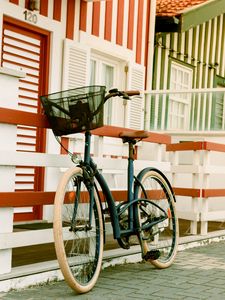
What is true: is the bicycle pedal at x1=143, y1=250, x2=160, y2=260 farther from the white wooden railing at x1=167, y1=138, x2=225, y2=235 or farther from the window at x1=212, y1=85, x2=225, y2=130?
the window at x1=212, y1=85, x2=225, y2=130

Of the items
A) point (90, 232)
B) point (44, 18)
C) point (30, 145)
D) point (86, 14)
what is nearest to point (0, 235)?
point (90, 232)

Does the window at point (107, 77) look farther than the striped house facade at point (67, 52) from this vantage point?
Yes

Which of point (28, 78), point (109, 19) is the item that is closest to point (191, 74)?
point (109, 19)

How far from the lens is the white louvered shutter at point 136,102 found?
9.37 m

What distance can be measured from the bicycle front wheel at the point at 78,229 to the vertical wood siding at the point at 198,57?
6129 mm

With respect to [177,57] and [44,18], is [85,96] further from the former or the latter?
[177,57]

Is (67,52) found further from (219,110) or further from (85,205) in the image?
(85,205)

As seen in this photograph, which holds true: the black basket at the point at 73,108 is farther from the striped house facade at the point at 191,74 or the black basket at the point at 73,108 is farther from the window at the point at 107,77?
the striped house facade at the point at 191,74

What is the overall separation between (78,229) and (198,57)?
9784 millimetres

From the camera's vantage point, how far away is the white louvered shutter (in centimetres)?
937

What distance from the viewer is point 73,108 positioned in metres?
4.04

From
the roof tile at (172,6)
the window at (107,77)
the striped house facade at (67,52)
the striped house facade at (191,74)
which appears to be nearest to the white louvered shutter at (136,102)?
the striped house facade at (67,52)

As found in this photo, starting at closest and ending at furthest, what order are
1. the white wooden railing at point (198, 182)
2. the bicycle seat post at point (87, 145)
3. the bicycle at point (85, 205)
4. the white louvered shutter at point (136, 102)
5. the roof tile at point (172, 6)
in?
the bicycle at point (85, 205) → the bicycle seat post at point (87, 145) → the white wooden railing at point (198, 182) → the white louvered shutter at point (136, 102) → the roof tile at point (172, 6)

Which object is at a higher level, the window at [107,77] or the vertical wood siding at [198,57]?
the vertical wood siding at [198,57]
